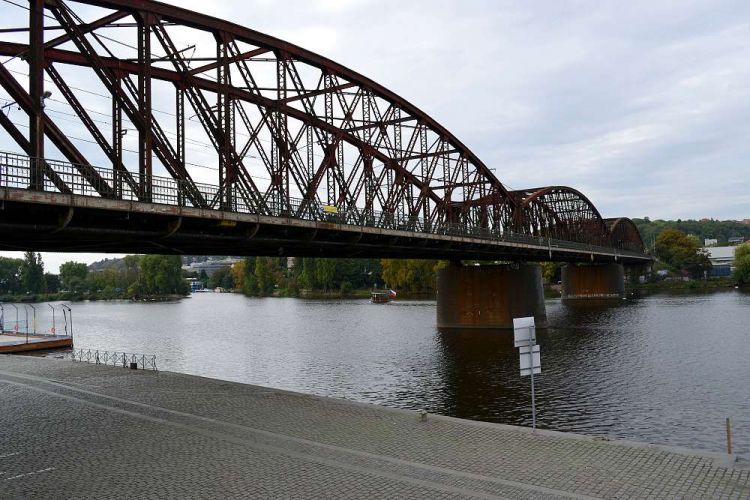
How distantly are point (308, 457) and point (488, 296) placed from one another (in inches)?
1988

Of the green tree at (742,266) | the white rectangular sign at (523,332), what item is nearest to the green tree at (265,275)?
the green tree at (742,266)

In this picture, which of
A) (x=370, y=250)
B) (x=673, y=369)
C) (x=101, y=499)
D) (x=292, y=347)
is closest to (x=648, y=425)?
(x=673, y=369)

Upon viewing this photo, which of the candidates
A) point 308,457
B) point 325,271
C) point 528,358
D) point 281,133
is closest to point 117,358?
point 281,133

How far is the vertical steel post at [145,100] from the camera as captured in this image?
85.3 ft

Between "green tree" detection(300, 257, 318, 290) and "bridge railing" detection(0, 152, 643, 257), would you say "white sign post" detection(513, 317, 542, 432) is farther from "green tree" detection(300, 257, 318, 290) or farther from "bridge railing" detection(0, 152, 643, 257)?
"green tree" detection(300, 257, 318, 290)

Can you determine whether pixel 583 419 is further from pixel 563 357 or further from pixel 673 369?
pixel 563 357

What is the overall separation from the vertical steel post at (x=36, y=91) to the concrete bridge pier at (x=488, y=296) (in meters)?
49.2

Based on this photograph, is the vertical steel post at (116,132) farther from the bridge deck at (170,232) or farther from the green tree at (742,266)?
the green tree at (742,266)

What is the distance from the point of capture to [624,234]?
153 m

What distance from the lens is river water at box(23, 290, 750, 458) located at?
25609 mm

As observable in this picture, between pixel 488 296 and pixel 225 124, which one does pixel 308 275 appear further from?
pixel 225 124

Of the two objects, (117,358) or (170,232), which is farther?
(117,358)

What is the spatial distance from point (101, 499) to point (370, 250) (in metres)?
33.1

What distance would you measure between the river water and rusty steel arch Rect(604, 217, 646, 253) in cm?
7297
